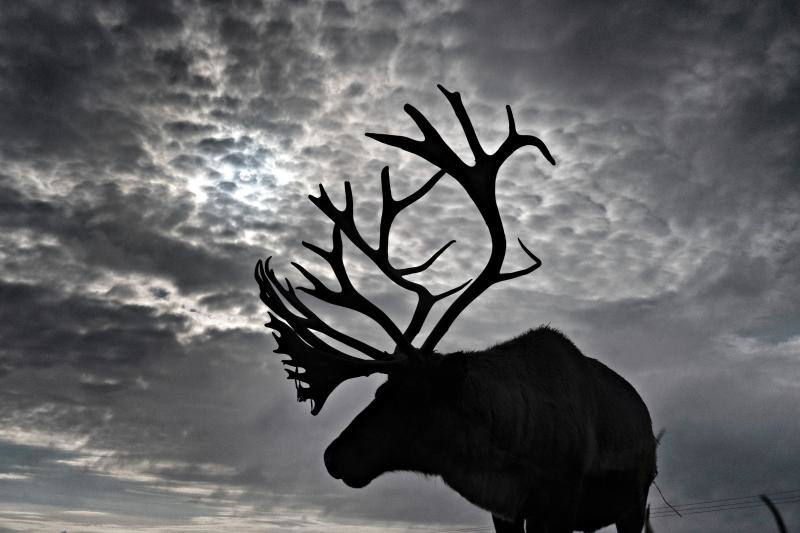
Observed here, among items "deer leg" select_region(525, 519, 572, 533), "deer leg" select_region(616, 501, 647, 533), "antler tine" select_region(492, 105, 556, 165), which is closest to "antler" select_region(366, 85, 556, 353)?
"antler tine" select_region(492, 105, 556, 165)

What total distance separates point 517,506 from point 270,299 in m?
3.26

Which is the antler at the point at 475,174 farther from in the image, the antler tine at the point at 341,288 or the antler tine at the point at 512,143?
the antler tine at the point at 341,288

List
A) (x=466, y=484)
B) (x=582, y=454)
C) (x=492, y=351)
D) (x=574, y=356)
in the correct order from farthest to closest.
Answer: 1. (x=574, y=356)
2. (x=492, y=351)
3. (x=582, y=454)
4. (x=466, y=484)

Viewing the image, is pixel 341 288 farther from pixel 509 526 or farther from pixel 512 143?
pixel 509 526

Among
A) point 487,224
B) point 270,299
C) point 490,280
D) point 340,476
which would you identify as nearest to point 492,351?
point 490,280

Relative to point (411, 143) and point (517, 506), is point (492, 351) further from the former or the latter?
point (411, 143)

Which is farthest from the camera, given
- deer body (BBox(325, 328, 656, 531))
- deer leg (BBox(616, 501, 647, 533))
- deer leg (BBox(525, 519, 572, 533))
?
deer leg (BBox(616, 501, 647, 533))

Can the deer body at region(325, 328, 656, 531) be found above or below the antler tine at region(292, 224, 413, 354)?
below

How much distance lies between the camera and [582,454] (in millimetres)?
6203

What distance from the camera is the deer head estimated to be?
6343 millimetres

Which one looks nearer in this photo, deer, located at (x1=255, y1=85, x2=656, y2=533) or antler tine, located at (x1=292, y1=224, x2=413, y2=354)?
deer, located at (x1=255, y1=85, x2=656, y2=533)

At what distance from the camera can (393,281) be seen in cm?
742

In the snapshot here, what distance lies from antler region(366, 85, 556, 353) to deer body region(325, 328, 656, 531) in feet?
1.97

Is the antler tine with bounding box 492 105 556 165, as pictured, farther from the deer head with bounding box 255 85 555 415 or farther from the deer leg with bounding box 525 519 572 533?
the deer leg with bounding box 525 519 572 533
